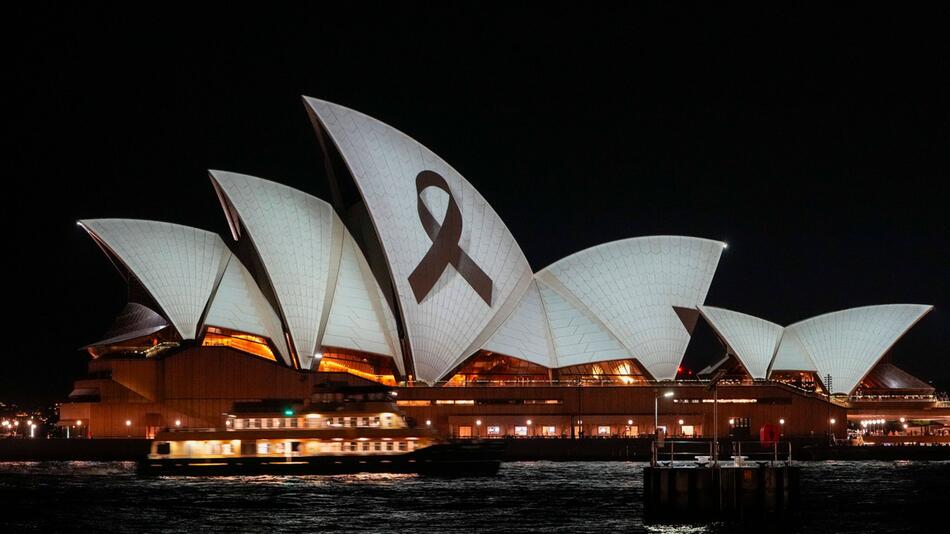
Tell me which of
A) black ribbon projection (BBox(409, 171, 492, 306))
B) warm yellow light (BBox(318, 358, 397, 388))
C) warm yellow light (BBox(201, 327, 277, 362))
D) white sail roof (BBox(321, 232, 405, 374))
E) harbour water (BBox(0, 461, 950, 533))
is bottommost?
harbour water (BBox(0, 461, 950, 533))

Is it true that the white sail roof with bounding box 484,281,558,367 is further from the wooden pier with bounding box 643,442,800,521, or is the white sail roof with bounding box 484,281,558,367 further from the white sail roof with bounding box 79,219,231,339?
the wooden pier with bounding box 643,442,800,521

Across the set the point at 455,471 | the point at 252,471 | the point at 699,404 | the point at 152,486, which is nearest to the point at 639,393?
the point at 699,404

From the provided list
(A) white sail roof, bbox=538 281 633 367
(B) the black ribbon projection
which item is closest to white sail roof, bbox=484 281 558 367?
(A) white sail roof, bbox=538 281 633 367

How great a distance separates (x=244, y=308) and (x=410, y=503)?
31.3 meters

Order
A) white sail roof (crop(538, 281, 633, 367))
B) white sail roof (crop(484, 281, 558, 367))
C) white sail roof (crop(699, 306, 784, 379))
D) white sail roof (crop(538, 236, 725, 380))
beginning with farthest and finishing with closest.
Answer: white sail roof (crop(699, 306, 784, 379)) → white sail roof (crop(538, 236, 725, 380)) → white sail roof (crop(538, 281, 633, 367)) → white sail roof (crop(484, 281, 558, 367))

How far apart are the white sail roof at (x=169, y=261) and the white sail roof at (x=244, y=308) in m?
0.70

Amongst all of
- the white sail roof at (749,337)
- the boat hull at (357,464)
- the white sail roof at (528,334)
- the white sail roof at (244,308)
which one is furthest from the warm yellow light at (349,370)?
the white sail roof at (749,337)

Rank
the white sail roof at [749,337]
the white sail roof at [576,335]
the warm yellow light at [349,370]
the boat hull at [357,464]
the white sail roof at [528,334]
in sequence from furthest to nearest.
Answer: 1. the white sail roof at [749,337]
2. the white sail roof at [576,335]
3. the white sail roof at [528,334]
4. the warm yellow light at [349,370]
5. the boat hull at [357,464]

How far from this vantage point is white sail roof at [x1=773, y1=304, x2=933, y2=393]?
84.2 metres

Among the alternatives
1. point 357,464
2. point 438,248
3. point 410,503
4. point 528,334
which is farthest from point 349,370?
point 410,503

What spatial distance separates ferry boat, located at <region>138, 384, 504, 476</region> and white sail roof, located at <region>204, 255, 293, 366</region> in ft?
49.3

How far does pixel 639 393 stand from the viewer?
253ft

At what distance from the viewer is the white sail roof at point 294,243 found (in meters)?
67.9

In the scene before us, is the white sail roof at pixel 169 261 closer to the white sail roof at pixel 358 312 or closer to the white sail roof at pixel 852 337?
the white sail roof at pixel 358 312
